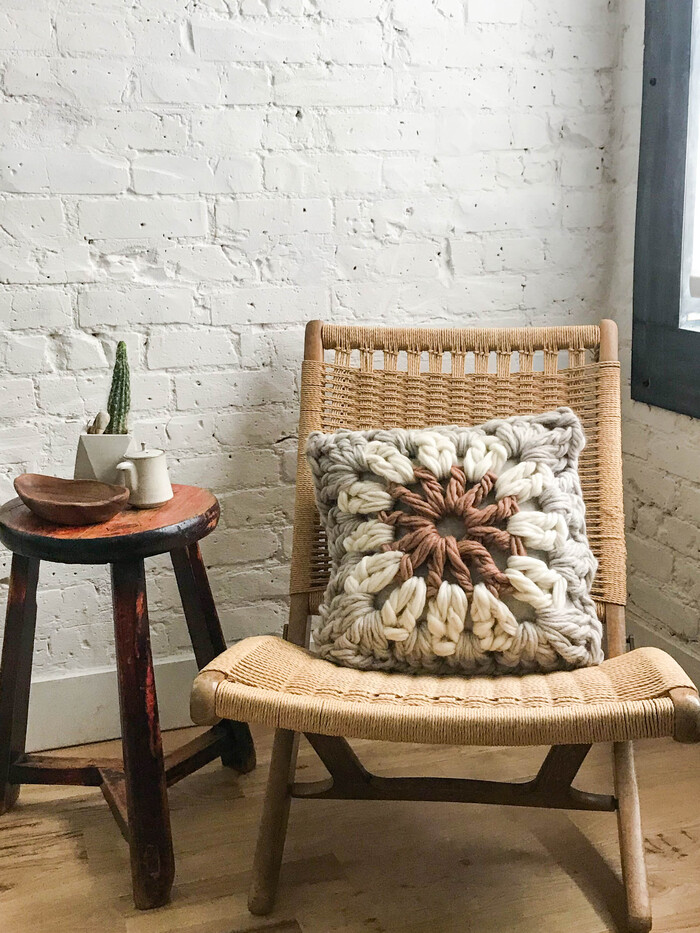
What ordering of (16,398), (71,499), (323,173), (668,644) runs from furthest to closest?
(668,644) < (323,173) < (16,398) < (71,499)

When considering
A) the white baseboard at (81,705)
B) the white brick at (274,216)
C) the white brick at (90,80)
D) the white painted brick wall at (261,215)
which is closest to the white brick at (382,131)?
the white painted brick wall at (261,215)

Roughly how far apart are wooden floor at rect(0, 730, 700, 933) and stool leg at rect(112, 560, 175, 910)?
2.1 inches

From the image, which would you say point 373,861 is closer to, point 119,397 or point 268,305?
point 119,397

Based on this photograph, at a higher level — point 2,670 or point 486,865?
point 2,670

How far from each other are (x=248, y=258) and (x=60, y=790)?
1.04 m

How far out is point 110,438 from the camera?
151 centimetres

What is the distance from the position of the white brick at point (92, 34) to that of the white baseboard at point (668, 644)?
149 centimetres

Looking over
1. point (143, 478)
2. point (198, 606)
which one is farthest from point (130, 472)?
point (198, 606)

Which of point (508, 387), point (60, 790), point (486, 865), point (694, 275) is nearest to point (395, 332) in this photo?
point (508, 387)

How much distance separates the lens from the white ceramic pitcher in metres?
1.49

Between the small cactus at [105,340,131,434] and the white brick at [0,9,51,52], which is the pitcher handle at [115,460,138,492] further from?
the white brick at [0,9,51,52]

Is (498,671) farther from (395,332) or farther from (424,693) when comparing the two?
(395,332)

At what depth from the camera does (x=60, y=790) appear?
5.59 ft

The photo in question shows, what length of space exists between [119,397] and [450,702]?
0.73 meters
